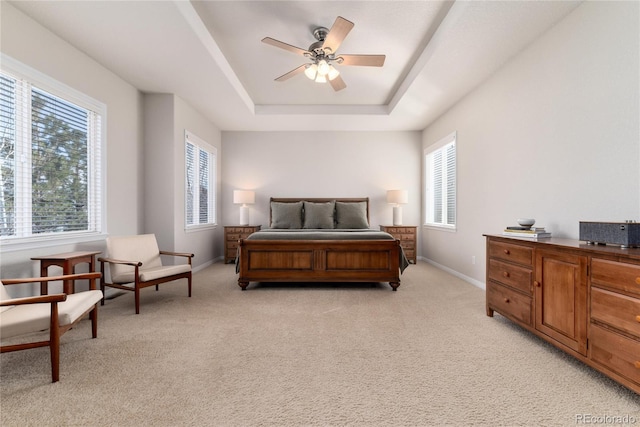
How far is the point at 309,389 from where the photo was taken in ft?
5.56

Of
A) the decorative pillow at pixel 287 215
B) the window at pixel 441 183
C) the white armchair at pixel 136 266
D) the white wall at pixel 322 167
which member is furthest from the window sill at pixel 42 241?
the window at pixel 441 183

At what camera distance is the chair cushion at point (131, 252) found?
10.0ft

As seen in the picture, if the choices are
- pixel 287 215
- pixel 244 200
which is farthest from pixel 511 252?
pixel 244 200

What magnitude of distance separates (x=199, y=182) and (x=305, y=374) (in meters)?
4.39

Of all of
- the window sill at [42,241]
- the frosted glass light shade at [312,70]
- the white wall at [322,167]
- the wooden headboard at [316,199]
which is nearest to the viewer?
the window sill at [42,241]

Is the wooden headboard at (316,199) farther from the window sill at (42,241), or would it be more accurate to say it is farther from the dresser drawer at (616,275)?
the dresser drawer at (616,275)

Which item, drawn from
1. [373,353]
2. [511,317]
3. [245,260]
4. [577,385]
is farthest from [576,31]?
[245,260]

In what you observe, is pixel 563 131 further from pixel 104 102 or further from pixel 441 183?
pixel 104 102

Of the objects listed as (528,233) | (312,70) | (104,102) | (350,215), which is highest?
(312,70)

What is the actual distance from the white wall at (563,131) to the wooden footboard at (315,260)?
4.50 feet

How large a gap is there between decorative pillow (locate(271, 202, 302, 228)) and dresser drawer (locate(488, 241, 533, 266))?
11.1 feet

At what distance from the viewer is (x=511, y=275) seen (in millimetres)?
2479

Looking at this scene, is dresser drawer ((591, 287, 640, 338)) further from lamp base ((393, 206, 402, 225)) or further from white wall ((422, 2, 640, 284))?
lamp base ((393, 206, 402, 225))

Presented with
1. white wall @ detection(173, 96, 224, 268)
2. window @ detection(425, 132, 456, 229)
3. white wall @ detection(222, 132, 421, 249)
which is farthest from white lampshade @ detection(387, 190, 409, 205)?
white wall @ detection(173, 96, 224, 268)
